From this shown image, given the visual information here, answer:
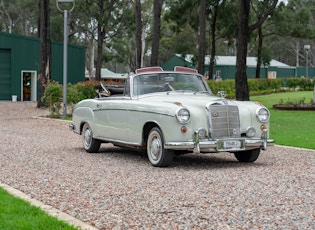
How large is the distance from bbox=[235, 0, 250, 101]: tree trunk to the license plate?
1623 centimetres

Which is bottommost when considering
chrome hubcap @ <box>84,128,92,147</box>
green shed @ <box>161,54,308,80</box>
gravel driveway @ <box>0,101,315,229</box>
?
gravel driveway @ <box>0,101,315,229</box>

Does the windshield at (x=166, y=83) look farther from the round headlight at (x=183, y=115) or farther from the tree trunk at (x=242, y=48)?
the tree trunk at (x=242, y=48)

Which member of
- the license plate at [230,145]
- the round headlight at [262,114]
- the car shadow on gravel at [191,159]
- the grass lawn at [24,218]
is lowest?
the car shadow on gravel at [191,159]

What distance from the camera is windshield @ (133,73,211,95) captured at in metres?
11.9

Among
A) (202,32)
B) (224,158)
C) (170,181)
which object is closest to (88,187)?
(170,181)

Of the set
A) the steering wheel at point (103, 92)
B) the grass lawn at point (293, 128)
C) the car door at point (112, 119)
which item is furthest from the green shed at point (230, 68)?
the car door at point (112, 119)

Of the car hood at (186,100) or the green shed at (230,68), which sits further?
the green shed at (230,68)

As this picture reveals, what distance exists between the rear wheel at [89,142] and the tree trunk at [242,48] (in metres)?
14.2

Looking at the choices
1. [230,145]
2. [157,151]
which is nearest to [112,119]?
[157,151]

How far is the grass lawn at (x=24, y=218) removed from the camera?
614cm

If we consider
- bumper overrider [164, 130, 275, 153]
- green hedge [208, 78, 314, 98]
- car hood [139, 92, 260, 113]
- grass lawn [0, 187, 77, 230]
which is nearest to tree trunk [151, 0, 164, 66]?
green hedge [208, 78, 314, 98]

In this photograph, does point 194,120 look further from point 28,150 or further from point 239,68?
point 239,68

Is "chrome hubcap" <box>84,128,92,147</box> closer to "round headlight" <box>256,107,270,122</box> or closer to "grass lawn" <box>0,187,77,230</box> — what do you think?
"round headlight" <box>256,107,270,122</box>

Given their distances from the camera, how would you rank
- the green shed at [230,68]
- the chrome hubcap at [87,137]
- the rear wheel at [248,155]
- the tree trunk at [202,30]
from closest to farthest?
the rear wheel at [248,155], the chrome hubcap at [87,137], the tree trunk at [202,30], the green shed at [230,68]
